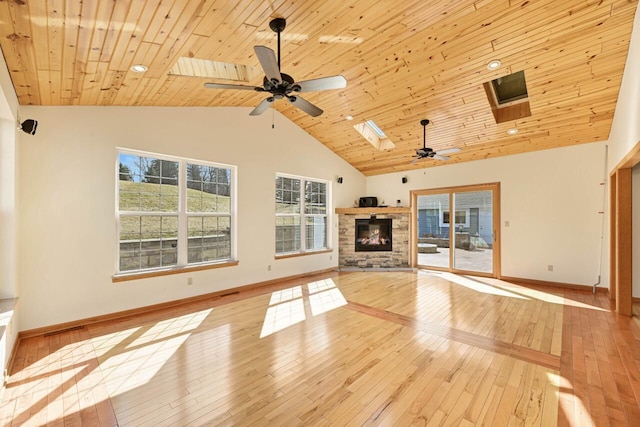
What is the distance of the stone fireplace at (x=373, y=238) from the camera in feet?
23.7

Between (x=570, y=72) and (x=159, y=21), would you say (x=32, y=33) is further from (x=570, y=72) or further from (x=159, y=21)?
(x=570, y=72)

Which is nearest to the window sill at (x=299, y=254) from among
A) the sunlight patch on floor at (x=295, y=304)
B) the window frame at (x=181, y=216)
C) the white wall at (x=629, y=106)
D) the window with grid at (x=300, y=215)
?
the window with grid at (x=300, y=215)

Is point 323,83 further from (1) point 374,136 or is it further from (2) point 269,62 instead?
(1) point 374,136

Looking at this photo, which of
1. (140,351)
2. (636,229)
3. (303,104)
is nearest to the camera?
(140,351)

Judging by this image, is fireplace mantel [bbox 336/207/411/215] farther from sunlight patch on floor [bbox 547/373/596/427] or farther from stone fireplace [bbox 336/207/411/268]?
sunlight patch on floor [bbox 547/373/596/427]

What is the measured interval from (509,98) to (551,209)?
239 cm

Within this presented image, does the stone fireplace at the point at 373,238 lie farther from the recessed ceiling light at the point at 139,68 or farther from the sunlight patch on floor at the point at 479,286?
the recessed ceiling light at the point at 139,68

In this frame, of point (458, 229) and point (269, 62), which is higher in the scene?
point (269, 62)

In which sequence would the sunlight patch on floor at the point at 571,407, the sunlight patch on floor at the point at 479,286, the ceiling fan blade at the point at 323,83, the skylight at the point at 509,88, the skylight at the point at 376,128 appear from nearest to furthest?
the sunlight patch on floor at the point at 571,407 < the ceiling fan blade at the point at 323,83 < the skylight at the point at 509,88 < the sunlight patch on floor at the point at 479,286 < the skylight at the point at 376,128

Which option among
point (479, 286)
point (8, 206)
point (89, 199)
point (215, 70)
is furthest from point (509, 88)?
point (8, 206)

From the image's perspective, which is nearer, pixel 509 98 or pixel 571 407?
pixel 571 407

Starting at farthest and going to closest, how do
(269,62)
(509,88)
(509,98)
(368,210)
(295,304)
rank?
(368,210) < (509,98) < (509,88) < (295,304) < (269,62)

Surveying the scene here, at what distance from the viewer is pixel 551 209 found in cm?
546

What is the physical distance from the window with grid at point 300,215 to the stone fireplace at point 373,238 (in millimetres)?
546
